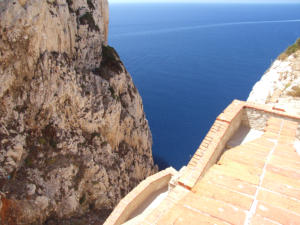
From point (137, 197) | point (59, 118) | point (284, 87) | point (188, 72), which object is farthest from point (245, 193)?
A: point (188, 72)

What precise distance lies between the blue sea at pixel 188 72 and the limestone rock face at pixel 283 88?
1252cm

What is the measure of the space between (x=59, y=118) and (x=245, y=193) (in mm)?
13936

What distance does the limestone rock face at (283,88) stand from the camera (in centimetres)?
1441

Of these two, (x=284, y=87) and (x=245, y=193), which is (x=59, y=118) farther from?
(x=284, y=87)

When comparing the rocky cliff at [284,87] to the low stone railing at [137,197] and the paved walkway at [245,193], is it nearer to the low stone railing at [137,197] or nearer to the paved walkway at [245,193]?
the paved walkway at [245,193]

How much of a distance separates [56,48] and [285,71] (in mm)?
19647

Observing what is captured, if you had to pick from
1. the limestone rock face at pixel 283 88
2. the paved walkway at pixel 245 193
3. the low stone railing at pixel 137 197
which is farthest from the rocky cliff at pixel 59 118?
the paved walkway at pixel 245 193

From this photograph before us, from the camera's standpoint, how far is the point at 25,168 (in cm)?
1430

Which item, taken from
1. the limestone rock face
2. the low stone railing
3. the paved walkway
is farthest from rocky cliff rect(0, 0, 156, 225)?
the paved walkway

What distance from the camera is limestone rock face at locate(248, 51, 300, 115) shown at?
47.3 feet

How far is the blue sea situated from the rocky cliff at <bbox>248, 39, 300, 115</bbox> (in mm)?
12498

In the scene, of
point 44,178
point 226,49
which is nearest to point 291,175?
point 44,178

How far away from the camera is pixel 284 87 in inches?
703

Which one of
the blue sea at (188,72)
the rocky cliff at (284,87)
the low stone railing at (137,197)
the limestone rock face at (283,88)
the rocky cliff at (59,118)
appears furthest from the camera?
the blue sea at (188,72)
